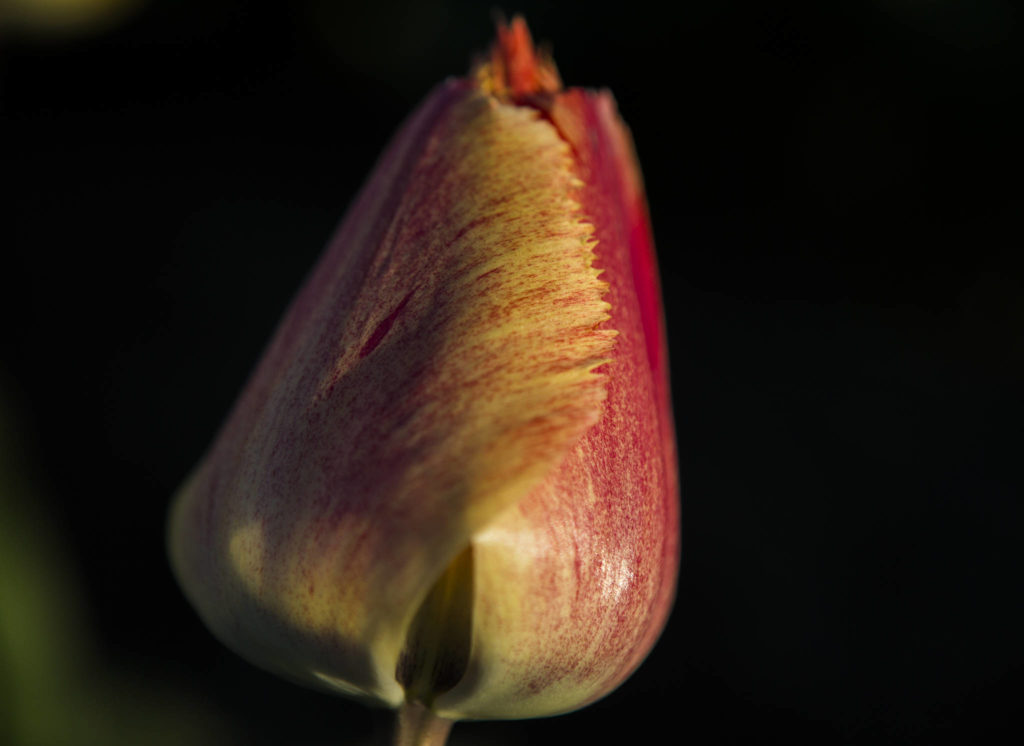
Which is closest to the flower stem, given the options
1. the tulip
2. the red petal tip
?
the tulip

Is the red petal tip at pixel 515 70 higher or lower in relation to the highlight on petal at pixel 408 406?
higher

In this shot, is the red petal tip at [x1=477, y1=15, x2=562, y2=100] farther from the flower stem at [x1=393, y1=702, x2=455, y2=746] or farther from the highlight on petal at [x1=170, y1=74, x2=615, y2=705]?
the flower stem at [x1=393, y1=702, x2=455, y2=746]

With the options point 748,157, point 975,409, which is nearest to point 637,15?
point 748,157

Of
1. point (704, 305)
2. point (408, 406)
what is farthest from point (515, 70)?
point (704, 305)

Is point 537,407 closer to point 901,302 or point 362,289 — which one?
point 362,289

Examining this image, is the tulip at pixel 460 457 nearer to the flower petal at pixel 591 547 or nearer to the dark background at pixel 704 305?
the flower petal at pixel 591 547

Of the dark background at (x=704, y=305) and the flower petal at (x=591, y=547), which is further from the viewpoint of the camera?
the dark background at (x=704, y=305)

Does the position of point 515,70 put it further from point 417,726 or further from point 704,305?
point 704,305

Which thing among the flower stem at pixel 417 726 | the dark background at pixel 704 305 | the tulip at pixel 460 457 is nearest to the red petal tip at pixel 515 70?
the tulip at pixel 460 457
